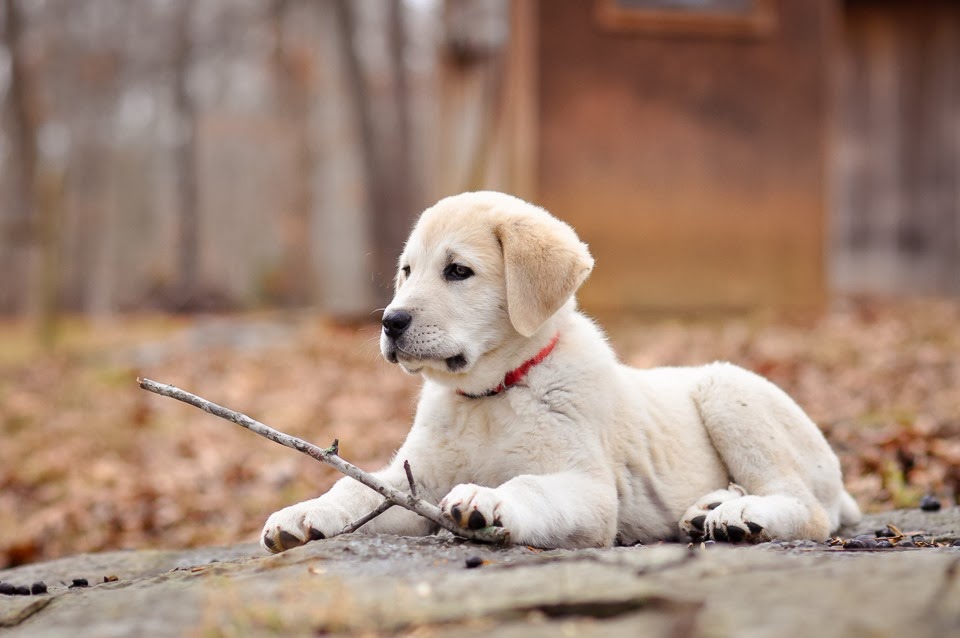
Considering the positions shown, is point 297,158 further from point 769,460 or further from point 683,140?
point 769,460

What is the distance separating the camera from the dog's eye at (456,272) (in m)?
4.08

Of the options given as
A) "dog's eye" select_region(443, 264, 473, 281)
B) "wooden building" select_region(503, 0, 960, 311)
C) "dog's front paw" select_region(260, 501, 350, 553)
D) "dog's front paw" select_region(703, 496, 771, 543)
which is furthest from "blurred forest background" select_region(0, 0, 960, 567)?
"dog's front paw" select_region(703, 496, 771, 543)

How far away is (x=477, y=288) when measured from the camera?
160 inches

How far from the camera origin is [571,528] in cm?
351

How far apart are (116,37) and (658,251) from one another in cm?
2601

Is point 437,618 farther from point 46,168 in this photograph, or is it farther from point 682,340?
point 46,168

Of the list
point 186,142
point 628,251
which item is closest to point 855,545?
point 628,251

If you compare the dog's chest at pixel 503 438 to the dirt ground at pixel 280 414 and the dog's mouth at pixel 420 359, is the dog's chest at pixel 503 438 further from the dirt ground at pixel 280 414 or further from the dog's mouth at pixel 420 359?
the dirt ground at pixel 280 414

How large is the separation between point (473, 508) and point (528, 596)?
0.71 m

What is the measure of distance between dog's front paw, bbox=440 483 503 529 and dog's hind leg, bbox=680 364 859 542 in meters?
0.93

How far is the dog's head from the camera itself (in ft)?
12.8

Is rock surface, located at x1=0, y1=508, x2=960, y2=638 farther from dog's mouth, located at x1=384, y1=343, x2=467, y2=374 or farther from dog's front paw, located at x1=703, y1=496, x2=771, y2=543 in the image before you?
dog's mouth, located at x1=384, y1=343, x2=467, y2=374

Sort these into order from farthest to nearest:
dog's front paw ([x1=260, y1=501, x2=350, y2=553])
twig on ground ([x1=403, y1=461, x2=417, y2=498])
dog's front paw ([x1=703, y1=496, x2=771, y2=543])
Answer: dog's front paw ([x1=703, y1=496, x2=771, y2=543]) → dog's front paw ([x1=260, y1=501, x2=350, y2=553]) → twig on ground ([x1=403, y1=461, x2=417, y2=498])

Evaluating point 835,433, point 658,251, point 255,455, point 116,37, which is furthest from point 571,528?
point 116,37
